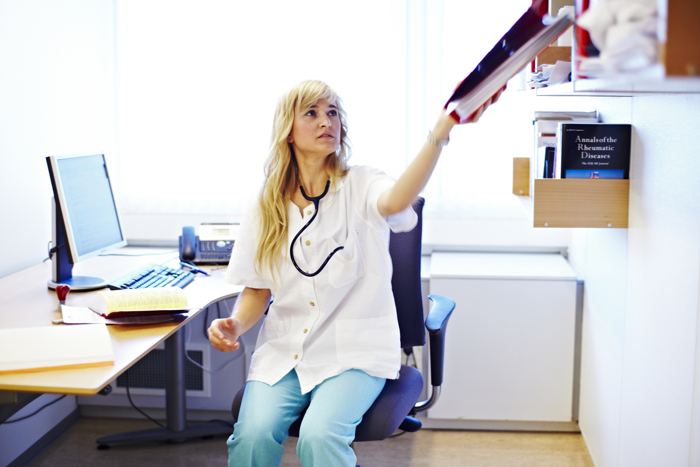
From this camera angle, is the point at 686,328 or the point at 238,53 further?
the point at 238,53

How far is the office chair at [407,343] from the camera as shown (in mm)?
1539

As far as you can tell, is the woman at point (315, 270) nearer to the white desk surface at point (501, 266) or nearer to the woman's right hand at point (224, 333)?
the woman's right hand at point (224, 333)

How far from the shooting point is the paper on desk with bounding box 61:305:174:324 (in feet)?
5.25

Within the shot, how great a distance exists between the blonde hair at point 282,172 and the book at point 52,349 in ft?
1.58

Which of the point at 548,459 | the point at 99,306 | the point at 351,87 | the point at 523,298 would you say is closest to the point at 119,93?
the point at 351,87

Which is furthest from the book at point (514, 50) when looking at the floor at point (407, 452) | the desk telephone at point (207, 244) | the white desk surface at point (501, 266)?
the floor at point (407, 452)

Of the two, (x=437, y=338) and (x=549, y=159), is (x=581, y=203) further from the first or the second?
(x=437, y=338)

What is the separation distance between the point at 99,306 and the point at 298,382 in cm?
64

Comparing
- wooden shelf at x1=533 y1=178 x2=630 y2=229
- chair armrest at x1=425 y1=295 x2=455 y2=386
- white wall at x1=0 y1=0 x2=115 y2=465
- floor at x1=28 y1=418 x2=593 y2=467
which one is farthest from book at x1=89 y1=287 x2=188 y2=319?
wooden shelf at x1=533 y1=178 x2=630 y2=229

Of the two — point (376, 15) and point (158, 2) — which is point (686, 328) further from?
point (158, 2)

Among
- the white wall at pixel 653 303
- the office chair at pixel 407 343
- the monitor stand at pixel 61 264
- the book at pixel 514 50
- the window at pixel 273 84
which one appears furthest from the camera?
the window at pixel 273 84

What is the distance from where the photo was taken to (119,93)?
2814mm

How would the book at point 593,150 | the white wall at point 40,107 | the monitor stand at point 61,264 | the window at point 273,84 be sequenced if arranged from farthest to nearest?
the window at point 273,84 → the white wall at point 40,107 → the monitor stand at point 61,264 → the book at point 593,150

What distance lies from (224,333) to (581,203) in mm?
1156
